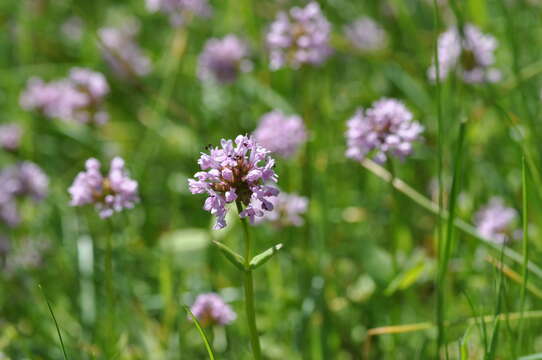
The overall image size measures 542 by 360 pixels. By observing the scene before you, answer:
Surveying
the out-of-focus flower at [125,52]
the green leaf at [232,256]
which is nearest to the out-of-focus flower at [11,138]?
the out-of-focus flower at [125,52]

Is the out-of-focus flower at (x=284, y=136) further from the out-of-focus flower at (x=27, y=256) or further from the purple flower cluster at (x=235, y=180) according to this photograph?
the purple flower cluster at (x=235, y=180)

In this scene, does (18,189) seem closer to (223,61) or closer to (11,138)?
(11,138)

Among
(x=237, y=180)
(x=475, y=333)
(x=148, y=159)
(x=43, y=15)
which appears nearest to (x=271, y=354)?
(x=475, y=333)

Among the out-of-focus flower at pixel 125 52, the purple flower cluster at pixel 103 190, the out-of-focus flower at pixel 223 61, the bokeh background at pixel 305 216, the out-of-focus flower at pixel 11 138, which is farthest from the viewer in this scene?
the out-of-focus flower at pixel 125 52

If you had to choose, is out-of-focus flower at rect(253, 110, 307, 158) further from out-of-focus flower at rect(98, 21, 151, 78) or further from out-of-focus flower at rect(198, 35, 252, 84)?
out-of-focus flower at rect(98, 21, 151, 78)

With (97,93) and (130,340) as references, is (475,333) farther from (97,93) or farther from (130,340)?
(97,93)

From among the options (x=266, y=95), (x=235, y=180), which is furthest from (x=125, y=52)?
(x=235, y=180)
